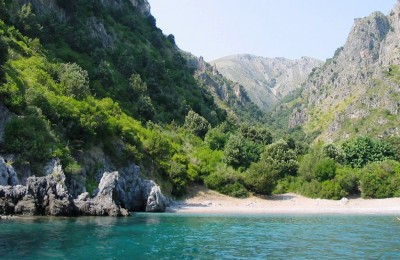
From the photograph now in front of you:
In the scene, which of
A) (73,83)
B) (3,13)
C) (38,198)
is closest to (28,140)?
(38,198)

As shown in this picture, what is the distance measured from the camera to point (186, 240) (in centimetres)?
3180

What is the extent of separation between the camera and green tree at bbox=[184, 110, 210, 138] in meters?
97.2

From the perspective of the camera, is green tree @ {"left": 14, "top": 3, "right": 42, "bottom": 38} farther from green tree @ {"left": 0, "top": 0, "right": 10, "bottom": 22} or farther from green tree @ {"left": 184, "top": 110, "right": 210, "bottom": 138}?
green tree @ {"left": 184, "top": 110, "right": 210, "bottom": 138}

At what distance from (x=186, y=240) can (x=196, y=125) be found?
66455 millimetres

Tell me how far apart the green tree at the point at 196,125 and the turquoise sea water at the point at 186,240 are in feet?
180

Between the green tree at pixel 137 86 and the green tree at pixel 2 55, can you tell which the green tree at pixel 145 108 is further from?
the green tree at pixel 2 55

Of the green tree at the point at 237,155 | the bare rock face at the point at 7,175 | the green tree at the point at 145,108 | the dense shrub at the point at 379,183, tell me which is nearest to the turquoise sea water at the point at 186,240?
the bare rock face at the point at 7,175

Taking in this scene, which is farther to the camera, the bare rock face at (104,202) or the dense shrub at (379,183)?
the dense shrub at (379,183)

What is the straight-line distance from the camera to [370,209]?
68.2 m

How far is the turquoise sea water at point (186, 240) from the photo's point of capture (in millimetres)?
25344

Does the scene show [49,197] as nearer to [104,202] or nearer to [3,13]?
[104,202]

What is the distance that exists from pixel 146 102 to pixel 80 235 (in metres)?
62.2

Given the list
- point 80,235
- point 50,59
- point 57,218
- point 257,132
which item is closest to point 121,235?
point 80,235

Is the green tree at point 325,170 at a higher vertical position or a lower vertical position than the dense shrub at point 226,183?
higher
